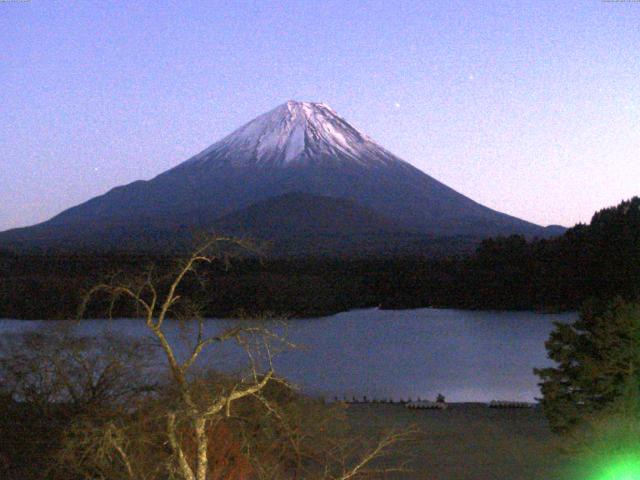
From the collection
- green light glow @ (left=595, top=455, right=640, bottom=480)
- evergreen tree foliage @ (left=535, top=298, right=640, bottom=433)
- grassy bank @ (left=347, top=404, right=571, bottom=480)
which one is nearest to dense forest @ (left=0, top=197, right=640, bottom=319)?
grassy bank @ (left=347, top=404, right=571, bottom=480)

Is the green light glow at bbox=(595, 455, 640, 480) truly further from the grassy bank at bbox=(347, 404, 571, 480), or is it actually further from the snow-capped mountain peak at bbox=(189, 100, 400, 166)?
the snow-capped mountain peak at bbox=(189, 100, 400, 166)

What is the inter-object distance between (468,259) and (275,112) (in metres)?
27.9

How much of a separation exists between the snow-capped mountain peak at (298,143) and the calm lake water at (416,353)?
24.3 meters

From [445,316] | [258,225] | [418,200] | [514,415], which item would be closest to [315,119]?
[418,200]

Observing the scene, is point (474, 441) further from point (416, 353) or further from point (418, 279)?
point (418, 279)

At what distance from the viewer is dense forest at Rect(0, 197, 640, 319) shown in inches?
755

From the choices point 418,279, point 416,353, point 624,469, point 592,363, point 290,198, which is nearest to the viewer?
point 624,469

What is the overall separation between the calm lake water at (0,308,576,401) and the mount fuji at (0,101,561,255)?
14545 millimetres

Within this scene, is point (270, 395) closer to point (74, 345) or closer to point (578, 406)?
point (74, 345)

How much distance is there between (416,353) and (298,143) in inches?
1258

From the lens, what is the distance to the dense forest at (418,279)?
1919 cm

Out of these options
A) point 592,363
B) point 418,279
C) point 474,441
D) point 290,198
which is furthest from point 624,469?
point 290,198

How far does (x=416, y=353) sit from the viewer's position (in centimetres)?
1766

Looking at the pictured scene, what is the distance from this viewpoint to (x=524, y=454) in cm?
746
